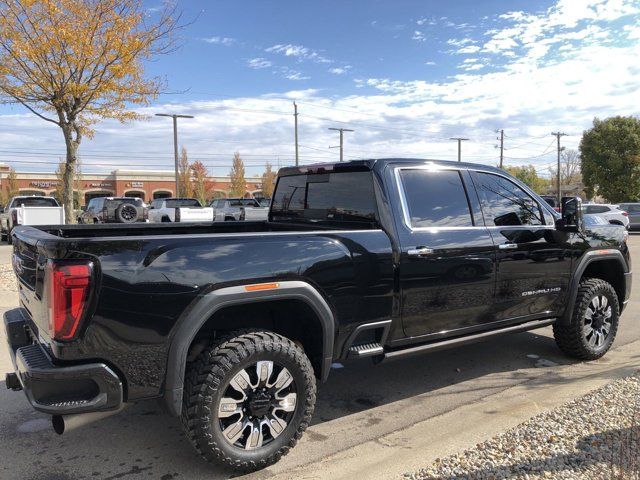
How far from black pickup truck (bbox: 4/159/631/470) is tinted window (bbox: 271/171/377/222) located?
0.02 meters

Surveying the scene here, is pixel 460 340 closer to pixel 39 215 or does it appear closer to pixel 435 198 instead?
pixel 435 198

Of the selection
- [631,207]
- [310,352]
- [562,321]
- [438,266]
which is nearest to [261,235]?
[310,352]

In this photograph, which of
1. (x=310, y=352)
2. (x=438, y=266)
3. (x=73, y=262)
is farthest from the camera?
(x=438, y=266)

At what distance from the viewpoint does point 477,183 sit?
435 centimetres

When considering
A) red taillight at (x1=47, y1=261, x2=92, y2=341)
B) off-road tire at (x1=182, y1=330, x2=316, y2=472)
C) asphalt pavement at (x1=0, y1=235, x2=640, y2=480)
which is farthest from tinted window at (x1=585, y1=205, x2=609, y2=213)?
red taillight at (x1=47, y1=261, x2=92, y2=341)

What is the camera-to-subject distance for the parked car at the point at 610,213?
72.3 feet

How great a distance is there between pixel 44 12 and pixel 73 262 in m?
8.24

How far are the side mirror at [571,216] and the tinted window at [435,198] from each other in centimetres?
97

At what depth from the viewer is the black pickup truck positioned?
262 centimetres

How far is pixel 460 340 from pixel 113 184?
234 ft

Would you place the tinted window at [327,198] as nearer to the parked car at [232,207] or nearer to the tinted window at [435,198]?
the tinted window at [435,198]

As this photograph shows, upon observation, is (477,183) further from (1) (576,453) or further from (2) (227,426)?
(2) (227,426)

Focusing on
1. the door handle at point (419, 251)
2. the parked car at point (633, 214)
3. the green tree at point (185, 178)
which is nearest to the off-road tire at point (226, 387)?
the door handle at point (419, 251)

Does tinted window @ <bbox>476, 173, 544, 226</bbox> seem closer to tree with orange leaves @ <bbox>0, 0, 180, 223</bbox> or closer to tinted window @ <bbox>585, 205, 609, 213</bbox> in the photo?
tree with orange leaves @ <bbox>0, 0, 180, 223</bbox>
